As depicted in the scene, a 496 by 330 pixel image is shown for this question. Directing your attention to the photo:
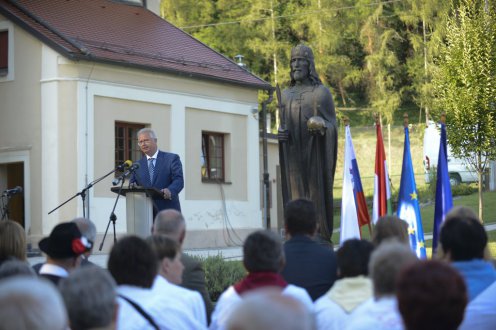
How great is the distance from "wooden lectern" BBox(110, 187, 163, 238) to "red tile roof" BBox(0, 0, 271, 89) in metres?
13.8

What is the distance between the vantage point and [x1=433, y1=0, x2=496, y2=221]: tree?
27641 millimetres

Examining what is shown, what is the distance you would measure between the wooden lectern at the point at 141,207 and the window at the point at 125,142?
14844 mm

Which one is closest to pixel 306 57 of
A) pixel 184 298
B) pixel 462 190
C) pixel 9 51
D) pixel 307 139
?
pixel 307 139

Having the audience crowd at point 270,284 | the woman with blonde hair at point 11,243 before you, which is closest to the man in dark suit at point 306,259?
the audience crowd at point 270,284

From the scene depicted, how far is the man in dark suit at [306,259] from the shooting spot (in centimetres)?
751

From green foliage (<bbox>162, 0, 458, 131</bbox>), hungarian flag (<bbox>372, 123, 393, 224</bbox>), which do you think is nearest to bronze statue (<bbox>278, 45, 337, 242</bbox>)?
hungarian flag (<bbox>372, 123, 393, 224</bbox>)

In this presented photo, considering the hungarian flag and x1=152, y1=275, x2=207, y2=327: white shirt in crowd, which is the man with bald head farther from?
the hungarian flag

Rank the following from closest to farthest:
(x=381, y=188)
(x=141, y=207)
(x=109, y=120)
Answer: (x=141, y=207), (x=381, y=188), (x=109, y=120)

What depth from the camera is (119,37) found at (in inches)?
1126

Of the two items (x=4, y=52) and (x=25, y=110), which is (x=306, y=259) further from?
(x=4, y=52)

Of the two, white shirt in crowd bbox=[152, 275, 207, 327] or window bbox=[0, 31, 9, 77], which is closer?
white shirt in crowd bbox=[152, 275, 207, 327]

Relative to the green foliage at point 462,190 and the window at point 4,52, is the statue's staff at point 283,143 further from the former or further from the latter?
the green foliage at point 462,190

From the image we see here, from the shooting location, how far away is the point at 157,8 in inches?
1308

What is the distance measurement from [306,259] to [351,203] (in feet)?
17.4
